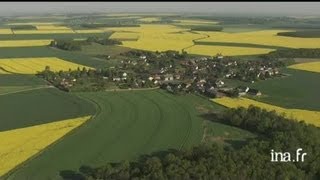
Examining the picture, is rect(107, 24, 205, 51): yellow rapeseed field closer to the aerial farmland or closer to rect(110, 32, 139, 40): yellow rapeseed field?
rect(110, 32, 139, 40): yellow rapeseed field

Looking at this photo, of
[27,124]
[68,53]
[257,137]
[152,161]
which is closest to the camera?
[152,161]

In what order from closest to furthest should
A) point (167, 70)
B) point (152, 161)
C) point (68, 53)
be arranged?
point (152, 161)
point (167, 70)
point (68, 53)

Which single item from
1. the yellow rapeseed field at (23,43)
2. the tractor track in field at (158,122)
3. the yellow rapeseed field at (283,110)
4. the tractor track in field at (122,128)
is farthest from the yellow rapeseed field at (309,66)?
the yellow rapeseed field at (23,43)

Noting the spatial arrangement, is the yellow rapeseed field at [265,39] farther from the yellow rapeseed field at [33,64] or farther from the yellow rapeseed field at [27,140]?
the yellow rapeseed field at [27,140]

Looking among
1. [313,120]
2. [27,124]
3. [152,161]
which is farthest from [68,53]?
[152,161]

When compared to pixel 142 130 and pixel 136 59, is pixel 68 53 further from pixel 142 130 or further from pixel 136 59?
pixel 142 130

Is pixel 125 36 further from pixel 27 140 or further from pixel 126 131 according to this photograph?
pixel 27 140

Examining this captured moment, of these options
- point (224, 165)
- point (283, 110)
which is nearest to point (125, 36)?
point (283, 110)
